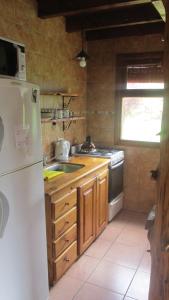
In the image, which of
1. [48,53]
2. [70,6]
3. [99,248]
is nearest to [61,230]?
[99,248]

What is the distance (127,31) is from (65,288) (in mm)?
3027

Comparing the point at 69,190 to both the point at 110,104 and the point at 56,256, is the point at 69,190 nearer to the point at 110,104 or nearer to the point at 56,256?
the point at 56,256

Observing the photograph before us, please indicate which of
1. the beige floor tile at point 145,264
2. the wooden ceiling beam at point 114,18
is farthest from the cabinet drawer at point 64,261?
the wooden ceiling beam at point 114,18

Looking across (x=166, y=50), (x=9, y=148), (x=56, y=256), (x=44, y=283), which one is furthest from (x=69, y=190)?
(x=166, y=50)

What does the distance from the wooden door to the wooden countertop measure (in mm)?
951

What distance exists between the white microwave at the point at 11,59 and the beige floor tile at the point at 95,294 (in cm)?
186

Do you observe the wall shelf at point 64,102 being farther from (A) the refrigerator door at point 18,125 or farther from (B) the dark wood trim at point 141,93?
(A) the refrigerator door at point 18,125

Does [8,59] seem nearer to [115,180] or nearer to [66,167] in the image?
[66,167]

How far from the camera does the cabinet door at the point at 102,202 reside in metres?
3.03

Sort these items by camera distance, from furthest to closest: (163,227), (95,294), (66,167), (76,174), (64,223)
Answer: (66,167), (76,174), (64,223), (95,294), (163,227)

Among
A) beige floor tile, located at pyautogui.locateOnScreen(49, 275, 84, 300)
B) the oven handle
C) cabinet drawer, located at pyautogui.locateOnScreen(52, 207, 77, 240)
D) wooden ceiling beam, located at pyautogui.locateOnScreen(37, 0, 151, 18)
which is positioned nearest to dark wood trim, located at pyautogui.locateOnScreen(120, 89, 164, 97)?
the oven handle

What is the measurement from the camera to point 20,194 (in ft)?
5.34

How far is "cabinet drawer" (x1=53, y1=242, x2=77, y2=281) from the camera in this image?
231 cm

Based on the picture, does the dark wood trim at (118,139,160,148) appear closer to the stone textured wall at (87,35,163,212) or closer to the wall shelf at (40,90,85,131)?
the stone textured wall at (87,35,163,212)
